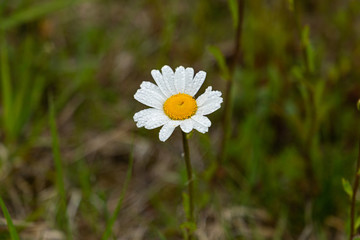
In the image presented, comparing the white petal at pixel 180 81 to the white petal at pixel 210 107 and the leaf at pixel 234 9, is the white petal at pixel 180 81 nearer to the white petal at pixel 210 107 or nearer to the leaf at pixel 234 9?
the white petal at pixel 210 107

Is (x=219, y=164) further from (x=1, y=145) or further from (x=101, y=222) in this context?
(x=1, y=145)

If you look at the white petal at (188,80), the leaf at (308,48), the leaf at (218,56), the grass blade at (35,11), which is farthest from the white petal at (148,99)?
the grass blade at (35,11)

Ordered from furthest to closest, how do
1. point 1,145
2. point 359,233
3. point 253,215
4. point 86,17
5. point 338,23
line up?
point 86,17 → point 338,23 → point 1,145 → point 253,215 → point 359,233

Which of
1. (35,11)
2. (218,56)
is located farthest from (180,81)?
(35,11)

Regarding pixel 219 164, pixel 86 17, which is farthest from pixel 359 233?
pixel 86 17

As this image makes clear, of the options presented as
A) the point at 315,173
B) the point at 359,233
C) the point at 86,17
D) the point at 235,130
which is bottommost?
the point at 359,233

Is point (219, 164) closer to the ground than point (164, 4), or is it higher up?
closer to the ground

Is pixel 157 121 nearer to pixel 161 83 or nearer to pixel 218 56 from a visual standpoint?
pixel 161 83
